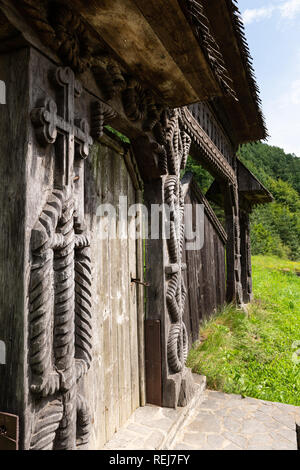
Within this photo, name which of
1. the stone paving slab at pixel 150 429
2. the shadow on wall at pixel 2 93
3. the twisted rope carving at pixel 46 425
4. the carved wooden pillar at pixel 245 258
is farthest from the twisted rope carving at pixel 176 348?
the carved wooden pillar at pixel 245 258

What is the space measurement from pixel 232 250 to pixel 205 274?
1357 mm

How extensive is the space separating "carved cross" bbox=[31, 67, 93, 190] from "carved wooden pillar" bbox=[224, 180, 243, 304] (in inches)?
197

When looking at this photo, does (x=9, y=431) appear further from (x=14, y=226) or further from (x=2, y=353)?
(x=14, y=226)

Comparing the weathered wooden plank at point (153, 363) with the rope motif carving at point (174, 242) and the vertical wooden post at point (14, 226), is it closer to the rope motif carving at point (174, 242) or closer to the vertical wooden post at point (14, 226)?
the rope motif carving at point (174, 242)

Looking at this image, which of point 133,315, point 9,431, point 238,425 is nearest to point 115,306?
point 133,315

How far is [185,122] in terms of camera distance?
3488 mm

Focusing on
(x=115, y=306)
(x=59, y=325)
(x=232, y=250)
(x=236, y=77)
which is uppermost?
(x=236, y=77)

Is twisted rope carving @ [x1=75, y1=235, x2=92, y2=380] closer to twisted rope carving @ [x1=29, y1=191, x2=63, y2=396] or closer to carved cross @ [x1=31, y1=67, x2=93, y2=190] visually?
twisted rope carving @ [x1=29, y1=191, x2=63, y2=396]

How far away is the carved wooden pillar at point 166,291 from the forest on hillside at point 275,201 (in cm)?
1393

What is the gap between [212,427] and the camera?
9.33 feet

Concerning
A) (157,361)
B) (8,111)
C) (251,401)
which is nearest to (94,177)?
(8,111)

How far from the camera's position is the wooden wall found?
4.43 m

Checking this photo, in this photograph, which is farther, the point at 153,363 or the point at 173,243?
the point at 173,243

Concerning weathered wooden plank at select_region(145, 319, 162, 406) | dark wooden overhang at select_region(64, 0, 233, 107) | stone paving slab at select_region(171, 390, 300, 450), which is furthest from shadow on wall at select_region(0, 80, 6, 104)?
stone paving slab at select_region(171, 390, 300, 450)
